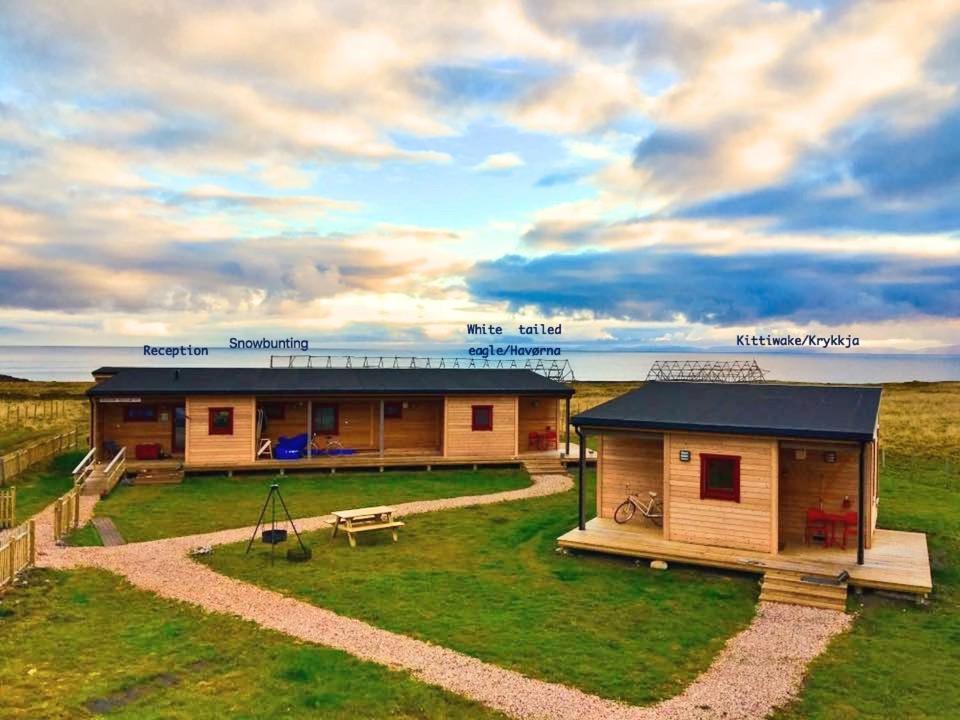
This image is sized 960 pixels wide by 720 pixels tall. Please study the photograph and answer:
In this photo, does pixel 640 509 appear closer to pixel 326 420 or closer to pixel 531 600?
pixel 531 600

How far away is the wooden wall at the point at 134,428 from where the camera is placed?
28203 mm

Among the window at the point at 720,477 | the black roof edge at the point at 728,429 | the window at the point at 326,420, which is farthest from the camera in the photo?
the window at the point at 326,420

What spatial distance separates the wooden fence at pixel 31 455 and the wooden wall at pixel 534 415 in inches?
735

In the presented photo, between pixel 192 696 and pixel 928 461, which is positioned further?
pixel 928 461

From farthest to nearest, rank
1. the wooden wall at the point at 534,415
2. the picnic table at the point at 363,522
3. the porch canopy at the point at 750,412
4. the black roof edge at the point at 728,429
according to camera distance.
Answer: the wooden wall at the point at 534,415 → the picnic table at the point at 363,522 → the porch canopy at the point at 750,412 → the black roof edge at the point at 728,429

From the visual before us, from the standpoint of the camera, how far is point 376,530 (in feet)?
60.6

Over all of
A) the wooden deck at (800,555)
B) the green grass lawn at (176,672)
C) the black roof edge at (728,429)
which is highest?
the black roof edge at (728,429)

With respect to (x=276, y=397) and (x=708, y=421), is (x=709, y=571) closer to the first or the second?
(x=708, y=421)

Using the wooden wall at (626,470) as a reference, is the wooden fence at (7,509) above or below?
below

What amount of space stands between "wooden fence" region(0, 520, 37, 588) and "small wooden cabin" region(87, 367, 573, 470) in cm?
1230

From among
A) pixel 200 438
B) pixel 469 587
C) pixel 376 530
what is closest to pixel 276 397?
pixel 200 438

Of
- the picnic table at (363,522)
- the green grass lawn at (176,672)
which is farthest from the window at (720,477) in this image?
the green grass lawn at (176,672)

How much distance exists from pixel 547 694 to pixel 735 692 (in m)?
2.61

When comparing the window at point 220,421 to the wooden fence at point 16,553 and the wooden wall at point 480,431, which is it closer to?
the wooden wall at point 480,431
